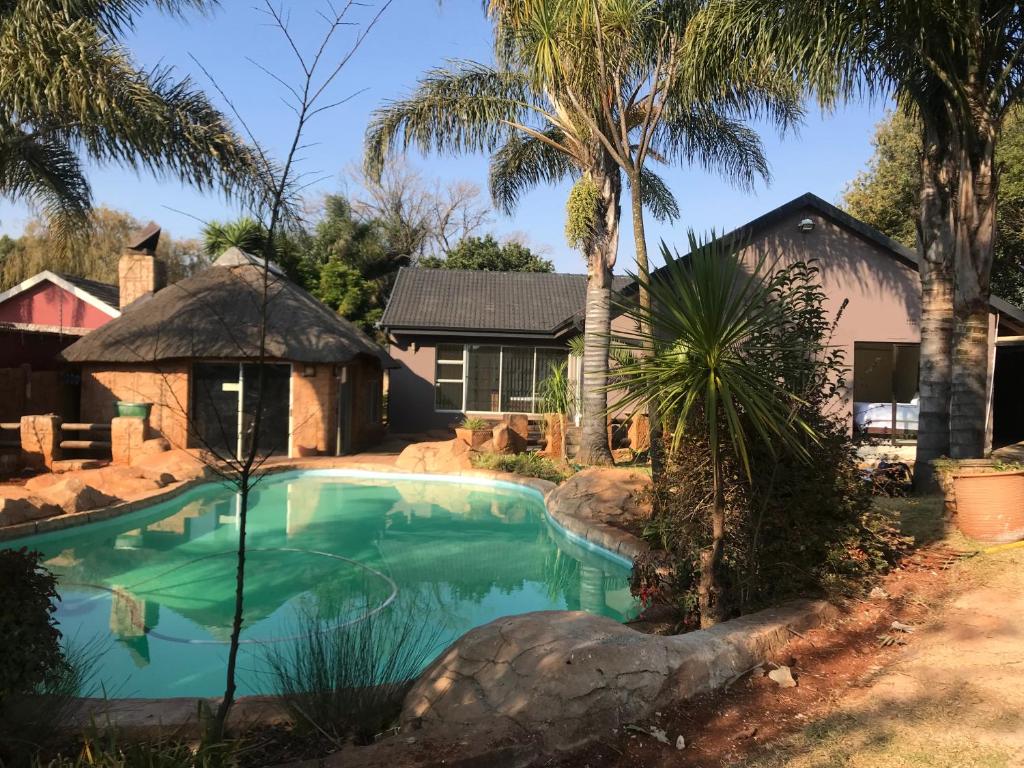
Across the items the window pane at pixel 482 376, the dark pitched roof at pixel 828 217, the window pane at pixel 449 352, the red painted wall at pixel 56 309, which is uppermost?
the dark pitched roof at pixel 828 217

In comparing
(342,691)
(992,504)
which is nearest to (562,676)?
(342,691)

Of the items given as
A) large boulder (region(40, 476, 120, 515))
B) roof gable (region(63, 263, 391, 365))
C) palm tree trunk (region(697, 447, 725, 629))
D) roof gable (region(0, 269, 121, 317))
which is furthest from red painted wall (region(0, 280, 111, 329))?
palm tree trunk (region(697, 447, 725, 629))

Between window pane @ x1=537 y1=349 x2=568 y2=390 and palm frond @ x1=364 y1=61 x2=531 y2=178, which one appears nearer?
palm frond @ x1=364 y1=61 x2=531 y2=178

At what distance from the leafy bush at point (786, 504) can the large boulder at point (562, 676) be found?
2.62 feet

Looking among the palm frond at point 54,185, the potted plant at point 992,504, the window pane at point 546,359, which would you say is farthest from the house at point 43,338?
the potted plant at point 992,504

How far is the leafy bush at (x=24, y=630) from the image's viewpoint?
3516 millimetres

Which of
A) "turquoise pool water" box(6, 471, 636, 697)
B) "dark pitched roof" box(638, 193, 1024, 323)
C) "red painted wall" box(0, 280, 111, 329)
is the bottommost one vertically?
"turquoise pool water" box(6, 471, 636, 697)

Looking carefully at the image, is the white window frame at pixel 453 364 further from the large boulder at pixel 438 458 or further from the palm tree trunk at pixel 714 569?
the palm tree trunk at pixel 714 569

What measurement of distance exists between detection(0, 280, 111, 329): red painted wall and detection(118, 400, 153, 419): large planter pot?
1072 centimetres

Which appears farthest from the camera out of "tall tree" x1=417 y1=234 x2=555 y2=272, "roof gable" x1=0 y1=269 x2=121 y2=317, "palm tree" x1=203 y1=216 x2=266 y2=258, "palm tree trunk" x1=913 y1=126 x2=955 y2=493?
"tall tree" x1=417 y1=234 x2=555 y2=272

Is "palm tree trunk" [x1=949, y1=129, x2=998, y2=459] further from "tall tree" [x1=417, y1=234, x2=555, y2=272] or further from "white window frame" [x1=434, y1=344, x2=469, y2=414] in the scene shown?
"tall tree" [x1=417, y1=234, x2=555, y2=272]

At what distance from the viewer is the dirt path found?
10.4ft

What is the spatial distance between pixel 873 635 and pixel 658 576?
4.69 feet

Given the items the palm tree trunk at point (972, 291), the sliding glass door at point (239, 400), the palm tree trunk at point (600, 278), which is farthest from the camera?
the sliding glass door at point (239, 400)
